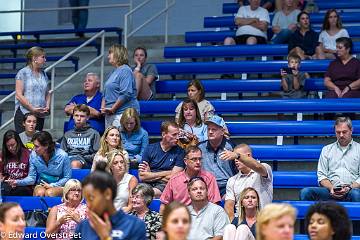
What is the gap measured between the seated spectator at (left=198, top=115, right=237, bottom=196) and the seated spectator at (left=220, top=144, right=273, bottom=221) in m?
0.47

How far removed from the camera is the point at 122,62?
470 inches

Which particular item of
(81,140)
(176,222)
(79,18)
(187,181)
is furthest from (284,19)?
(176,222)

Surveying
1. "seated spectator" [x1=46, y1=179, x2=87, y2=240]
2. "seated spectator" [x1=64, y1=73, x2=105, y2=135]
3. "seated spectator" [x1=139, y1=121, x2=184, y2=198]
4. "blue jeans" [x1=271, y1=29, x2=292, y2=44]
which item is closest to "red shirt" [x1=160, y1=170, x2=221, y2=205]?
"seated spectator" [x1=139, y1=121, x2=184, y2=198]

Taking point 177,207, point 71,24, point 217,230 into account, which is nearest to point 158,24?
point 71,24

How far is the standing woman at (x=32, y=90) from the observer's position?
1170cm

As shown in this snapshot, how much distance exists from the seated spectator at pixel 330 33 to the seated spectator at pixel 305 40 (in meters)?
0.09

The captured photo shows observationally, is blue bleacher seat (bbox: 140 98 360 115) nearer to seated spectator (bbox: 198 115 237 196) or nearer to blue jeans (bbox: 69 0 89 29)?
seated spectator (bbox: 198 115 237 196)

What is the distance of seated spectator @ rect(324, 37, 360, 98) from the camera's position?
468 inches

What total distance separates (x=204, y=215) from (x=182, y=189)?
61 cm

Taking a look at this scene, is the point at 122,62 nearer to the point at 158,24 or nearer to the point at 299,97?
the point at 299,97

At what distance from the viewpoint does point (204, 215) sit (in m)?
8.99

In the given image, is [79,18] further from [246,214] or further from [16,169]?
[246,214]

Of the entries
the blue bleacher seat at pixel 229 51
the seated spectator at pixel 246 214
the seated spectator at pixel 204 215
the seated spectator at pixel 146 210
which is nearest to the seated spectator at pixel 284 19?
the blue bleacher seat at pixel 229 51

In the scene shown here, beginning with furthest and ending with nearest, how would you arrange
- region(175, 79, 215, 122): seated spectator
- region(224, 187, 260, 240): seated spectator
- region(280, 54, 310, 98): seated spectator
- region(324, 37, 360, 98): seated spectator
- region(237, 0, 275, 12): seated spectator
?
region(237, 0, 275, 12): seated spectator < region(280, 54, 310, 98): seated spectator < region(324, 37, 360, 98): seated spectator < region(175, 79, 215, 122): seated spectator < region(224, 187, 260, 240): seated spectator
